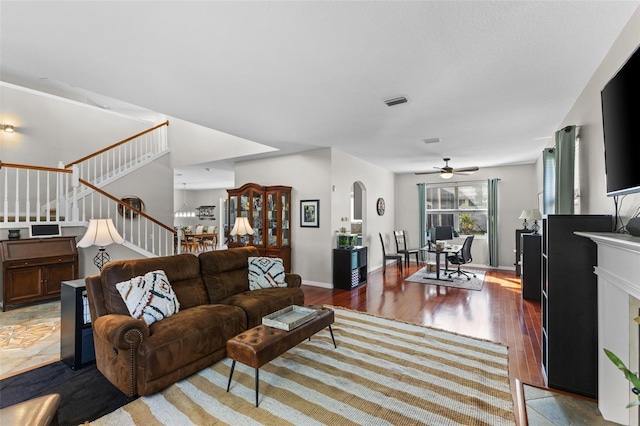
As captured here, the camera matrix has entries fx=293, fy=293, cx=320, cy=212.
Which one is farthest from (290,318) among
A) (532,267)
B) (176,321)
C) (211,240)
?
(211,240)

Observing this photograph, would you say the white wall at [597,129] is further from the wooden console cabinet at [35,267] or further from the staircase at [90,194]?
the wooden console cabinet at [35,267]

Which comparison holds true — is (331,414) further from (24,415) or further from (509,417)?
(24,415)

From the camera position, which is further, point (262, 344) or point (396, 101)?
point (396, 101)

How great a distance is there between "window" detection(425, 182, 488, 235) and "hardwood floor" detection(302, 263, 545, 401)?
2.00 m

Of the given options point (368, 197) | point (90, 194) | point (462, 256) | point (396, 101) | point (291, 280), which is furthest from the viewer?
point (368, 197)

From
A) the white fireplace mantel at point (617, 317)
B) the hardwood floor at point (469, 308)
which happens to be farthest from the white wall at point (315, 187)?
the white fireplace mantel at point (617, 317)

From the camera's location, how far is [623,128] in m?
1.76

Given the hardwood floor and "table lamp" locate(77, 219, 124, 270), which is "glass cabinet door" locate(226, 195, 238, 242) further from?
"table lamp" locate(77, 219, 124, 270)

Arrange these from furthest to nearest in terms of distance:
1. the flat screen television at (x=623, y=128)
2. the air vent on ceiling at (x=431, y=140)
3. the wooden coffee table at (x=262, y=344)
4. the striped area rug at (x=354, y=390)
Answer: the air vent on ceiling at (x=431, y=140) < the wooden coffee table at (x=262, y=344) < the striped area rug at (x=354, y=390) < the flat screen television at (x=623, y=128)

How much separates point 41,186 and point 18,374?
15.9 ft

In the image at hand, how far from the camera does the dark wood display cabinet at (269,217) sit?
6.01m

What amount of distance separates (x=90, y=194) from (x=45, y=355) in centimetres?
370

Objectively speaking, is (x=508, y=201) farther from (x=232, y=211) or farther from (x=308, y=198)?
(x=232, y=211)

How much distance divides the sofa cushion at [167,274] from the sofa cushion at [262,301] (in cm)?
35
